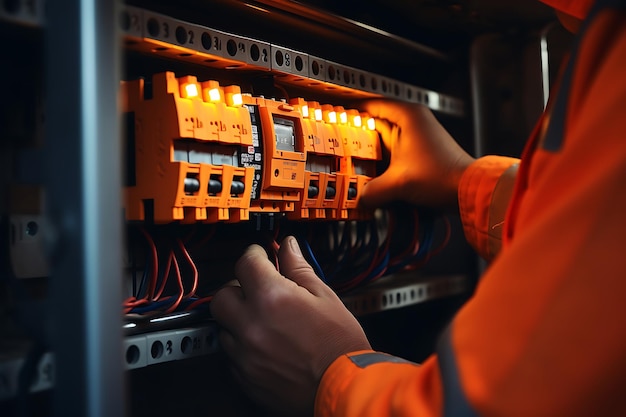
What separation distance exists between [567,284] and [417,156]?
3.51 feet

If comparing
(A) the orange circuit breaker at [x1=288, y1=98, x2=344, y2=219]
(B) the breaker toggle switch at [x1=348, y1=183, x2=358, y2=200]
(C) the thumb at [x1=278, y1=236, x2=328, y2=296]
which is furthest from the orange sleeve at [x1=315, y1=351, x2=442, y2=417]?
(B) the breaker toggle switch at [x1=348, y1=183, x2=358, y2=200]

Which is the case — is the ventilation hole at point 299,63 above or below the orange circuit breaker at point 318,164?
above

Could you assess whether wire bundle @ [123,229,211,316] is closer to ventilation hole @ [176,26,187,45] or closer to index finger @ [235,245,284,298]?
index finger @ [235,245,284,298]

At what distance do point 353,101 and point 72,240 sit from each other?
3.62 ft

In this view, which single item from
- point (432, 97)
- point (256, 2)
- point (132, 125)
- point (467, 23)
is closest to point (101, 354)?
point (132, 125)

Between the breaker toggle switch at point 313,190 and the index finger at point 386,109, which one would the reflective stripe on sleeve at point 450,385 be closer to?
the breaker toggle switch at point 313,190

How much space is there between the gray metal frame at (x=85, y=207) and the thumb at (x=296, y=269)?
598mm

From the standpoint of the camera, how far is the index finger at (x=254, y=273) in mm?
1205

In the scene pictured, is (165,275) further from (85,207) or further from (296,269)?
(85,207)

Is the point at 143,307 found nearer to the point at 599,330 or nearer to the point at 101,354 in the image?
the point at 101,354

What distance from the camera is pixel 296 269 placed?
1308 mm

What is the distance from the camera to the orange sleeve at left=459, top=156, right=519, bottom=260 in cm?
151

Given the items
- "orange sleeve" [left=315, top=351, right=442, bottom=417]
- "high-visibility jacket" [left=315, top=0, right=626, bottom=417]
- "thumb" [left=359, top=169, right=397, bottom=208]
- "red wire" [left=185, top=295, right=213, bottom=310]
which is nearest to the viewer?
"high-visibility jacket" [left=315, top=0, right=626, bottom=417]

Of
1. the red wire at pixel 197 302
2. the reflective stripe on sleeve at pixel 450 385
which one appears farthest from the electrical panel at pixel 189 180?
the reflective stripe on sleeve at pixel 450 385
